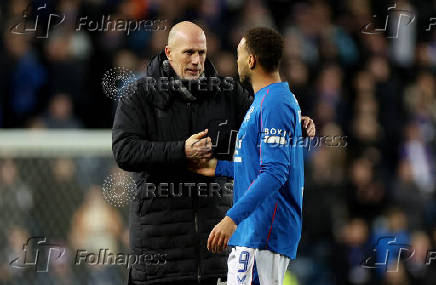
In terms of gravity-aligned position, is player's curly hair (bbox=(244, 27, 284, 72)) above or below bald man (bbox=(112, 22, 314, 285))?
above

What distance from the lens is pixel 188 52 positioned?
15.8 ft

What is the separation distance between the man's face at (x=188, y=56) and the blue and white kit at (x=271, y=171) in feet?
2.25

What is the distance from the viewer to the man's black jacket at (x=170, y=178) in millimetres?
4594

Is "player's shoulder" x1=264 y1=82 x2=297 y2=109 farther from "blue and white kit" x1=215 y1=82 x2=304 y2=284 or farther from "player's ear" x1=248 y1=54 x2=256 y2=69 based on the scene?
"player's ear" x1=248 y1=54 x2=256 y2=69

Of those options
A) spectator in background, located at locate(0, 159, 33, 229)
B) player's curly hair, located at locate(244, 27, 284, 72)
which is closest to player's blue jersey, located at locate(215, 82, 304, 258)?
player's curly hair, located at locate(244, 27, 284, 72)

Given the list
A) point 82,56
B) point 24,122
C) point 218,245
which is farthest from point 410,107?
point 218,245

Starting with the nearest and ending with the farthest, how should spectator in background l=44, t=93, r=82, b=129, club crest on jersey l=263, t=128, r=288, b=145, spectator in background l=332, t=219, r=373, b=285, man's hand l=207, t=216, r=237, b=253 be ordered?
man's hand l=207, t=216, r=237, b=253
club crest on jersey l=263, t=128, r=288, b=145
spectator in background l=44, t=93, r=82, b=129
spectator in background l=332, t=219, r=373, b=285

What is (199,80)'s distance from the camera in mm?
4781

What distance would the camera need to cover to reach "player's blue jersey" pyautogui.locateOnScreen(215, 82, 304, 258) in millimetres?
3963

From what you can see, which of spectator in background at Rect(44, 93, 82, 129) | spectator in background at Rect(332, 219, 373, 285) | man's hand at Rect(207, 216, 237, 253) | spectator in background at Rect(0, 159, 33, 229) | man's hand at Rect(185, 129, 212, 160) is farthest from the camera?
spectator in background at Rect(332, 219, 373, 285)

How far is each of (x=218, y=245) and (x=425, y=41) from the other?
814 centimetres

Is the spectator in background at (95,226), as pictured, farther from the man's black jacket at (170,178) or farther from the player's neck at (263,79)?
the player's neck at (263,79)

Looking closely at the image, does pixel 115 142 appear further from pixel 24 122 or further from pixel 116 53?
pixel 116 53

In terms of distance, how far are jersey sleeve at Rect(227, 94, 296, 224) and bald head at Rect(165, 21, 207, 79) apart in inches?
32.3
